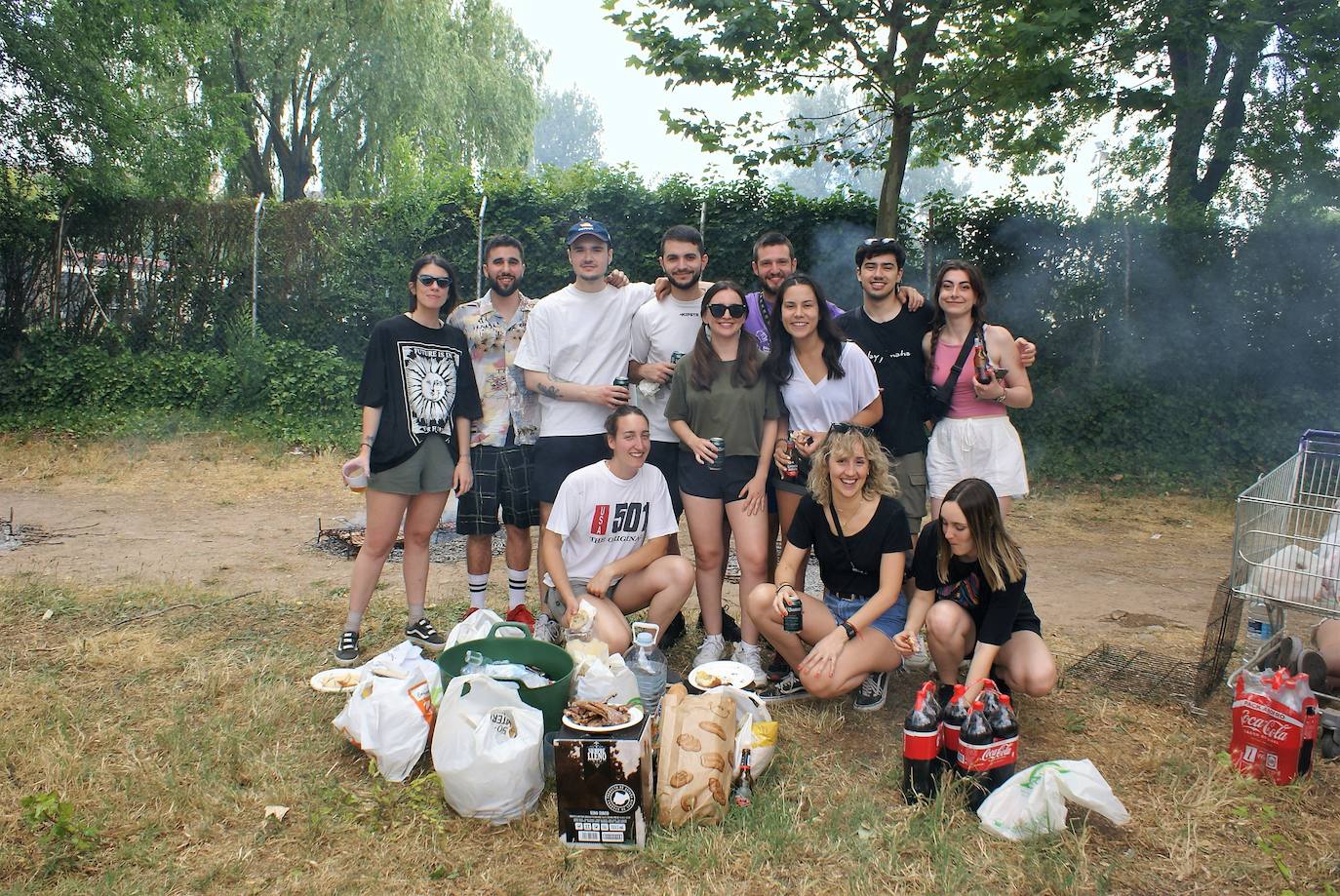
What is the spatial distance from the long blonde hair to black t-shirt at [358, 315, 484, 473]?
231 cm

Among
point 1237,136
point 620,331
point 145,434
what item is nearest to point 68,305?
point 145,434

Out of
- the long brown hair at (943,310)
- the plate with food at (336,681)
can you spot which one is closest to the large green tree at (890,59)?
Result: the long brown hair at (943,310)

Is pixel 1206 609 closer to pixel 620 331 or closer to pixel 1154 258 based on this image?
pixel 620 331

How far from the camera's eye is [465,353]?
14.7ft

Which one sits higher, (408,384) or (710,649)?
(408,384)

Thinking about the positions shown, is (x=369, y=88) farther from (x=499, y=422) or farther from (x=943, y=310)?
(x=943, y=310)

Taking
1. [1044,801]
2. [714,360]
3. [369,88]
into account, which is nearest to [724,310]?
[714,360]

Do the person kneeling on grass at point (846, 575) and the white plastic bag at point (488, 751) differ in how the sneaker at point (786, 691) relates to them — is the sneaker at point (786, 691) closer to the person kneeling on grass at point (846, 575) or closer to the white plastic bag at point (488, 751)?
the person kneeling on grass at point (846, 575)

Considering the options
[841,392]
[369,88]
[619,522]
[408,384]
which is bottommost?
[619,522]

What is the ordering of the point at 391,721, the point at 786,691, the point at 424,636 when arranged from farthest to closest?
the point at 424,636, the point at 786,691, the point at 391,721

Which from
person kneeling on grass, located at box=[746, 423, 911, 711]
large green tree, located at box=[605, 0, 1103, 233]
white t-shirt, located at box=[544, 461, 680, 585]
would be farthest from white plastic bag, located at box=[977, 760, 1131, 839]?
large green tree, located at box=[605, 0, 1103, 233]

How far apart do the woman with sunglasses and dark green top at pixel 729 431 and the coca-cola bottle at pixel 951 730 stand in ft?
3.35

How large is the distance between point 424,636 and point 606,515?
3.87 ft

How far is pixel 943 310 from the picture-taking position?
4184 millimetres
